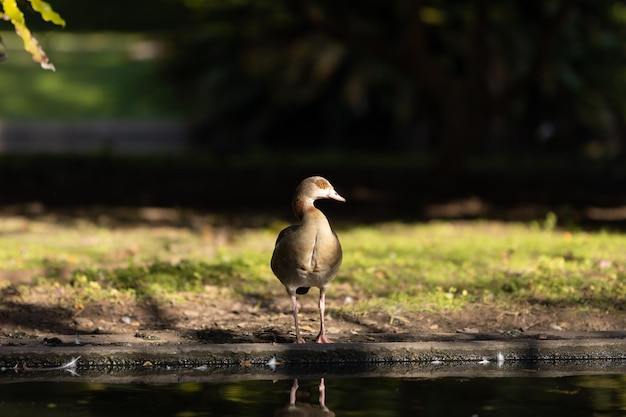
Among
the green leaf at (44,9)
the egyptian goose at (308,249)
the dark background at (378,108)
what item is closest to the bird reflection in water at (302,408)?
the egyptian goose at (308,249)

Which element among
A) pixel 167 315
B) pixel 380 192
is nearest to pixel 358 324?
pixel 167 315

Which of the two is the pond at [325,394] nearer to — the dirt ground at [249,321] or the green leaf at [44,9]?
the dirt ground at [249,321]

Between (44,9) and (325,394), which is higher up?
(44,9)

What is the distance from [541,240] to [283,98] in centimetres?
1605

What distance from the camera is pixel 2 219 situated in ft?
58.3

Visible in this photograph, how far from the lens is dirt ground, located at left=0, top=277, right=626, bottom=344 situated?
32.3 feet

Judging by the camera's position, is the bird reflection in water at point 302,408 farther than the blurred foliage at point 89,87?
No

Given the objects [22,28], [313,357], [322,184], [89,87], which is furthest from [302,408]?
[89,87]

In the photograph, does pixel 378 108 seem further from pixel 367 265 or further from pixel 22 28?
pixel 22 28

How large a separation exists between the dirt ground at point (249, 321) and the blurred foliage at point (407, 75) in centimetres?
1028

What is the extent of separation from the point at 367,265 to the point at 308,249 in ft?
12.9

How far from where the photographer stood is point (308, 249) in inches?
361

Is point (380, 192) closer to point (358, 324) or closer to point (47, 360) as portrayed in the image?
point (358, 324)

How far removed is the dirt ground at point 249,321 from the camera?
9.84 meters
